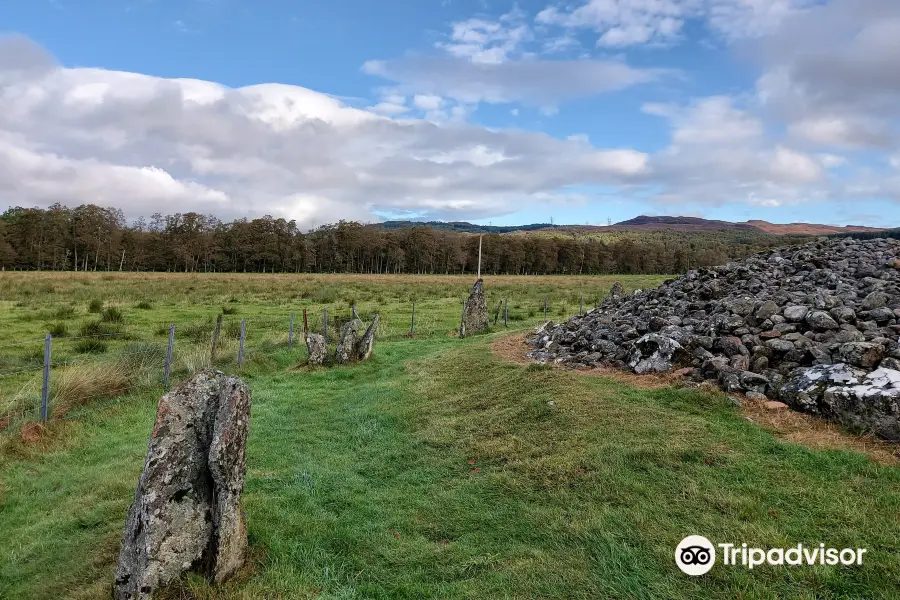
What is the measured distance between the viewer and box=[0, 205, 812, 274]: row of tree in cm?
6806

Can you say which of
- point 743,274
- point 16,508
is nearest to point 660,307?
point 743,274

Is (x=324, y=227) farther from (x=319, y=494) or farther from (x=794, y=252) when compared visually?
(x=319, y=494)

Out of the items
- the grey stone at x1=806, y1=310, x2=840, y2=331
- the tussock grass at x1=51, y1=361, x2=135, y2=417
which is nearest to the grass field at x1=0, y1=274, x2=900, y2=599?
the tussock grass at x1=51, y1=361, x2=135, y2=417

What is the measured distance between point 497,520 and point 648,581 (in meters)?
1.78

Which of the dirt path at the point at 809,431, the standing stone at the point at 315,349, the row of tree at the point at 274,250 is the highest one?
the row of tree at the point at 274,250

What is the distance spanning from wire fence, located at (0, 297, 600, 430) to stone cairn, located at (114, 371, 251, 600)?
6353mm

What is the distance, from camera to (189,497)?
4.86 m

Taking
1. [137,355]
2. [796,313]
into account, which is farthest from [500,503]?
[137,355]

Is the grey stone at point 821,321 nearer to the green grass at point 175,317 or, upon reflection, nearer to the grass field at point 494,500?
the grass field at point 494,500

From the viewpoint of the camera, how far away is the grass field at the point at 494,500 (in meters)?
4.51

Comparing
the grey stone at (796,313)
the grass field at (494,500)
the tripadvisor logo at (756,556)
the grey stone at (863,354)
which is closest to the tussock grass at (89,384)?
the grass field at (494,500)

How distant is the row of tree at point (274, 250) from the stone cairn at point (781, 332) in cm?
7401

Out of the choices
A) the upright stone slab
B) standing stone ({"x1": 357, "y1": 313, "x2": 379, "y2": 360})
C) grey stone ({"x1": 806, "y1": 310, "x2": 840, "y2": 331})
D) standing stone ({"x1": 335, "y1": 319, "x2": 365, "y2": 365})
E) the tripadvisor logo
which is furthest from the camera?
the upright stone slab

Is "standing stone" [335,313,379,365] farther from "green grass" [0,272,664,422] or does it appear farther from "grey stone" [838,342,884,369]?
"grey stone" [838,342,884,369]
